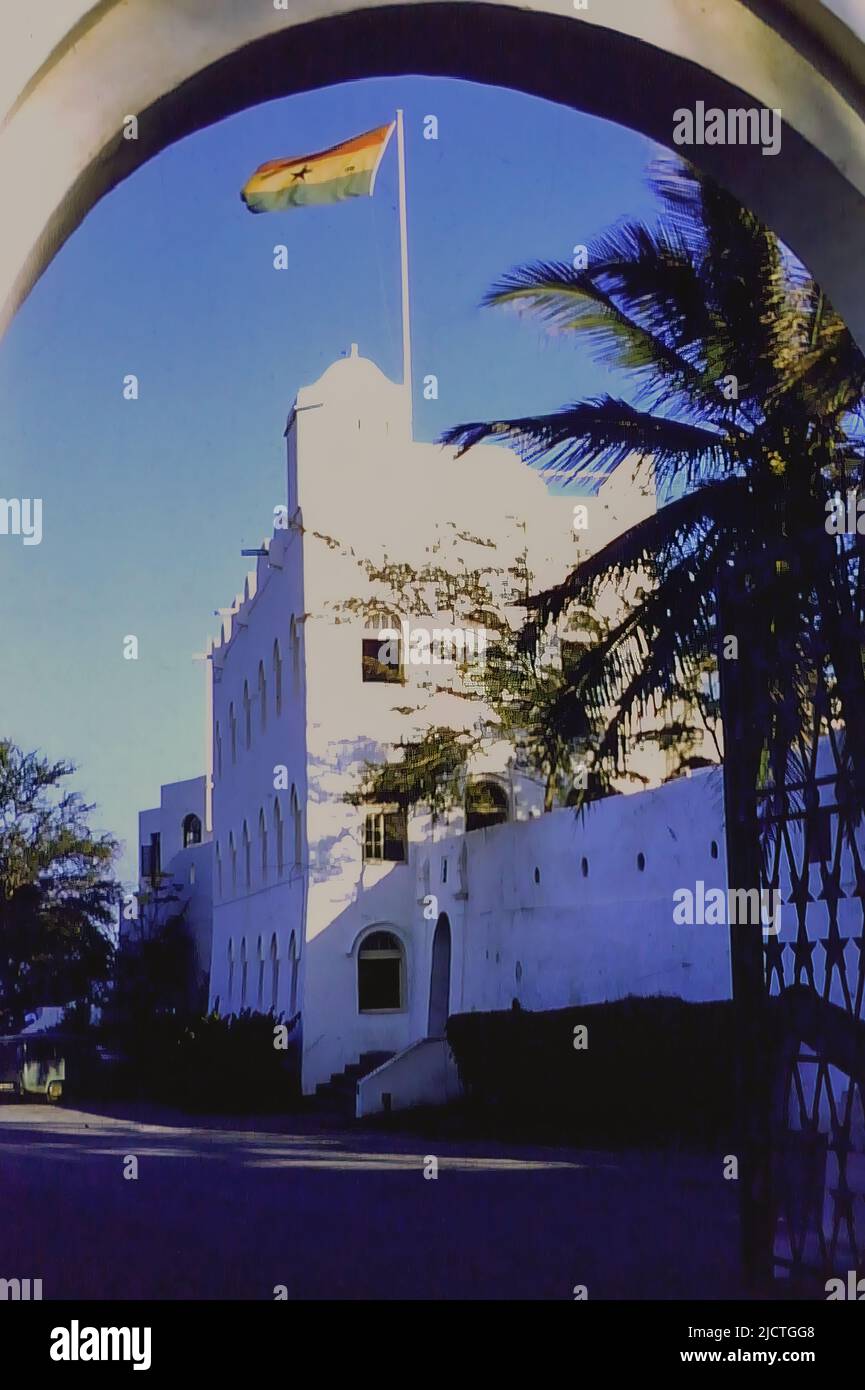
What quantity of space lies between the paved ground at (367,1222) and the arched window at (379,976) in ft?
22.3

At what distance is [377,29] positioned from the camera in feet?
13.0

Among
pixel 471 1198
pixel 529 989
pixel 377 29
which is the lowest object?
pixel 471 1198

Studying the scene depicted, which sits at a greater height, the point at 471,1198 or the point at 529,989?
the point at 529,989

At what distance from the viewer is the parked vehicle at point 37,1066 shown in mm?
24234

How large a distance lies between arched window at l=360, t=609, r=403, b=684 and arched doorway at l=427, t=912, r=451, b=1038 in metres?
3.69

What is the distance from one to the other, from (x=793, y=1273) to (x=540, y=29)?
4.30 meters

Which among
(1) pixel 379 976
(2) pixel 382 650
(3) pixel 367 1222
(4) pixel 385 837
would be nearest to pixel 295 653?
(2) pixel 382 650

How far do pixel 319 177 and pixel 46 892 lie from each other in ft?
64.0

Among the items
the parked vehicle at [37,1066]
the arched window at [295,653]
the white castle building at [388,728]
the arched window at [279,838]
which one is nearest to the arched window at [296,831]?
the white castle building at [388,728]

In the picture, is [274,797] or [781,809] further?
[274,797]

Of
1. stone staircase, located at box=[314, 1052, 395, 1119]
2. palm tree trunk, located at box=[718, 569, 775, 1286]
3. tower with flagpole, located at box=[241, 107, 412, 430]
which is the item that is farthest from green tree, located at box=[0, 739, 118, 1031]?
palm tree trunk, located at box=[718, 569, 775, 1286]
